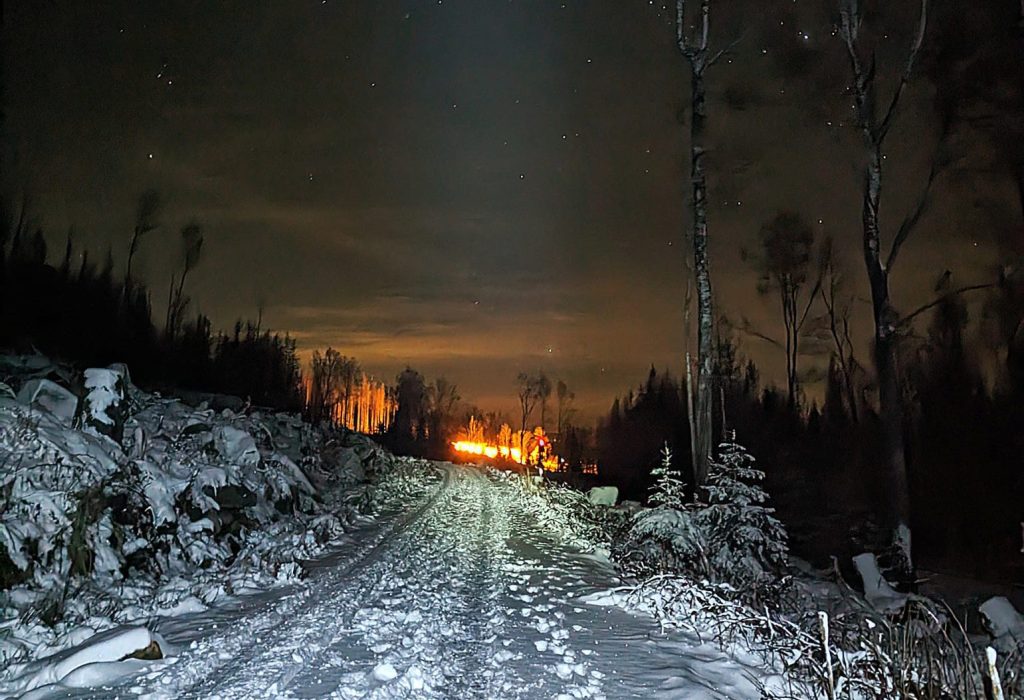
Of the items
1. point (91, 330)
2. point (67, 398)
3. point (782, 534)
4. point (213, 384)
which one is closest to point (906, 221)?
point (782, 534)

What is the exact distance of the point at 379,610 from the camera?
7840 mm

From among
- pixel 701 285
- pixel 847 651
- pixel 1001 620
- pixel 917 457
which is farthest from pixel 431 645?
pixel 917 457

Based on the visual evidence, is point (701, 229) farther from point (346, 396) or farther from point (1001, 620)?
point (346, 396)

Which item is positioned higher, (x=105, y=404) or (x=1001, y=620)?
(x=105, y=404)

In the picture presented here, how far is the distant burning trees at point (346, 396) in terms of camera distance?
7031 cm

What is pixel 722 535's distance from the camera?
32.5 feet

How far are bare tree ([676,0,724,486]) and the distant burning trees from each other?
144 ft

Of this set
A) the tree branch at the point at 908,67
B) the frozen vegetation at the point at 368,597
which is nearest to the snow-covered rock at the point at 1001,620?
the frozen vegetation at the point at 368,597

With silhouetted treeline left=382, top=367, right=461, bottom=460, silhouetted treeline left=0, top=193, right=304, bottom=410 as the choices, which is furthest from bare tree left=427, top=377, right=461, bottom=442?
silhouetted treeline left=0, top=193, right=304, bottom=410

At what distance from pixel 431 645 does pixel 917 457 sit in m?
23.4

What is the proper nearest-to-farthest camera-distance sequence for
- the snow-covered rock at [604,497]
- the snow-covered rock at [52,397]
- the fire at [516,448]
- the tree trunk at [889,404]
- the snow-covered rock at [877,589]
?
the snow-covered rock at [52,397], the snow-covered rock at [877,589], the tree trunk at [889,404], the snow-covered rock at [604,497], the fire at [516,448]

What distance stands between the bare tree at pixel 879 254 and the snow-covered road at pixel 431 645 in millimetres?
5702

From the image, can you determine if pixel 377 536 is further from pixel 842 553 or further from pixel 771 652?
pixel 842 553

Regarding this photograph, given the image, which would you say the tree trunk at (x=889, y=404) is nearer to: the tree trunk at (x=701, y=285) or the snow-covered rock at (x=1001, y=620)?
the snow-covered rock at (x=1001, y=620)
